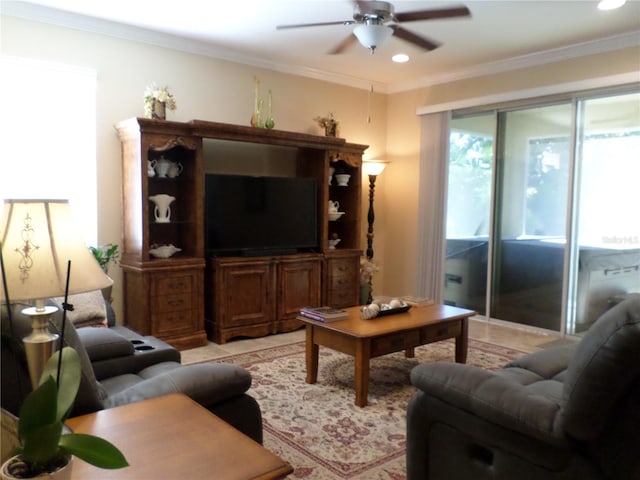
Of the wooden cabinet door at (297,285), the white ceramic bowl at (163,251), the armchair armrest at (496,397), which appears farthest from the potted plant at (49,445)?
the wooden cabinet door at (297,285)

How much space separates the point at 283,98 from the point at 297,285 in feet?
6.78

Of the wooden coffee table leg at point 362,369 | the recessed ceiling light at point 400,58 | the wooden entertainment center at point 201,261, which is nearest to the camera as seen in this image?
the wooden coffee table leg at point 362,369

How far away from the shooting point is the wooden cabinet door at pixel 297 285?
15.8ft

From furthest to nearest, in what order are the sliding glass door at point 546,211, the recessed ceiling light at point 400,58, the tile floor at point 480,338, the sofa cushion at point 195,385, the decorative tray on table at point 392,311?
the recessed ceiling light at point 400,58 < the sliding glass door at point 546,211 < the tile floor at point 480,338 < the decorative tray on table at point 392,311 < the sofa cushion at point 195,385

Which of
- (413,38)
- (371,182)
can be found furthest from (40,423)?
(371,182)

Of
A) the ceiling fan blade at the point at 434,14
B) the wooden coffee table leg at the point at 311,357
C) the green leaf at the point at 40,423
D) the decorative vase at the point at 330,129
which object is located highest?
the ceiling fan blade at the point at 434,14

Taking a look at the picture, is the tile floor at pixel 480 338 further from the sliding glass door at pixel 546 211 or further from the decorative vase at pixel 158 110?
the decorative vase at pixel 158 110

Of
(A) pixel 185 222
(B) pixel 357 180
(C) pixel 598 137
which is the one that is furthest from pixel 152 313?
(C) pixel 598 137

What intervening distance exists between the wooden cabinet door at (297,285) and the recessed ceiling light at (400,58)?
223cm

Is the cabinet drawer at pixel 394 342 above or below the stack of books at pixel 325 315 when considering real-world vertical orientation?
below

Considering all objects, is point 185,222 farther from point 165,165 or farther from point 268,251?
point 268,251

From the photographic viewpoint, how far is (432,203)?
5.80m

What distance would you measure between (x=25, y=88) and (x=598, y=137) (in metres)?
4.97

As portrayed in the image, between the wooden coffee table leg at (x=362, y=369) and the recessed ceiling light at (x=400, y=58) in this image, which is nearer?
the wooden coffee table leg at (x=362, y=369)
